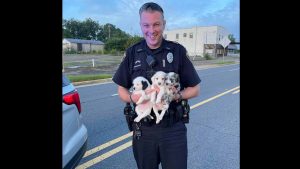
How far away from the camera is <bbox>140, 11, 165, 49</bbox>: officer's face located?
1878mm

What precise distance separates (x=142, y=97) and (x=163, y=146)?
0.41 m

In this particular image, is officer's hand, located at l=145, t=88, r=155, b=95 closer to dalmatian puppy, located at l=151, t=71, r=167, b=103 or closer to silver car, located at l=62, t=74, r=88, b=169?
dalmatian puppy, located at l=151, t=71, r=167, b=103

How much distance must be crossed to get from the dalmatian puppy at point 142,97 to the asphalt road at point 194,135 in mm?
797

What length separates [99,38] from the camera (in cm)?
6831

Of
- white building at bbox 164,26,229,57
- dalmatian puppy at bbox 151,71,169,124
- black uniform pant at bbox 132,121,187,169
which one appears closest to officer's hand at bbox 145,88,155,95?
dalmatian puppy at bbox 151,71,169,124

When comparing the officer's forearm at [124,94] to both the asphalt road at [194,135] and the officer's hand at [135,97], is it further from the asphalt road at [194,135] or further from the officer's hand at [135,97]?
the asphalt road at [194,135]

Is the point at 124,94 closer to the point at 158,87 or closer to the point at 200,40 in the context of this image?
the point at 158,87

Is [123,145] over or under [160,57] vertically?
under

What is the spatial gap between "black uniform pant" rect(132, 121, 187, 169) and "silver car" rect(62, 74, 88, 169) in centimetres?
63
